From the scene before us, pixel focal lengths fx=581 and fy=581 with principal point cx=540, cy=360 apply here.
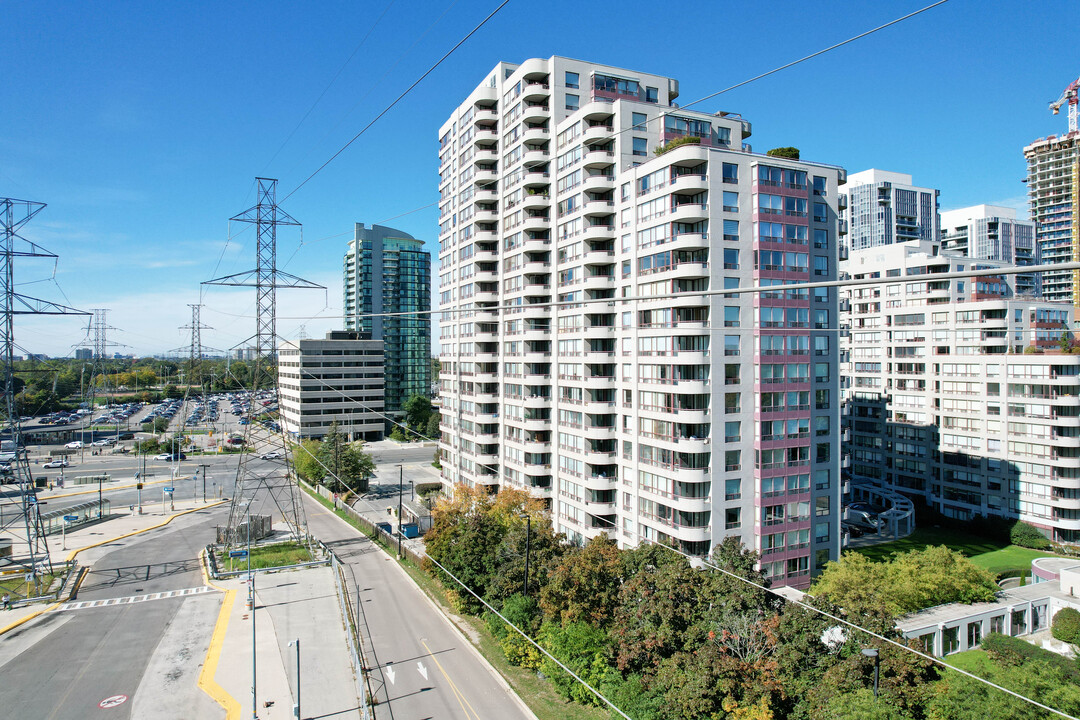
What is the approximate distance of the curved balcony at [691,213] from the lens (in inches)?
1406

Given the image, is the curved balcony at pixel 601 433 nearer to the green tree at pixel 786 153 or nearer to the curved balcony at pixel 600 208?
the curved balcony at pixel 600 208

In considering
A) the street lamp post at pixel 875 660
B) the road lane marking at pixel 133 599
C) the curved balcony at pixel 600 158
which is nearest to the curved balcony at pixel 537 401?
the curved balcony at pixel 600 158

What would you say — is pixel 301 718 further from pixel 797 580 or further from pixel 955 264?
pixel 955 264

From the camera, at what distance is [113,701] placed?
2620 centimetres

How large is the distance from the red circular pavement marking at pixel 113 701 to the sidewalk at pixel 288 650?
A: 12.4 feet

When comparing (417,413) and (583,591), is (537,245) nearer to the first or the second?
(583,591)

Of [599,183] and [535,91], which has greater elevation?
[535,91]

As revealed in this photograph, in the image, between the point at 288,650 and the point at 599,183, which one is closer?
the point at 288,650

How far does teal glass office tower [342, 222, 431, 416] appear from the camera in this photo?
440 feet

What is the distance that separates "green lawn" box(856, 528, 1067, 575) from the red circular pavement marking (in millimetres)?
49624

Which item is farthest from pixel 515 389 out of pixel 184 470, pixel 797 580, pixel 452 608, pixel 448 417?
pixel 184 470

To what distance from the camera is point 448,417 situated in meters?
62.8

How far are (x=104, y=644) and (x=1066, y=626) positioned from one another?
175 ft

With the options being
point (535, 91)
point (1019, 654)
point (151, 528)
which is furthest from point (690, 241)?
point (151, 528)
